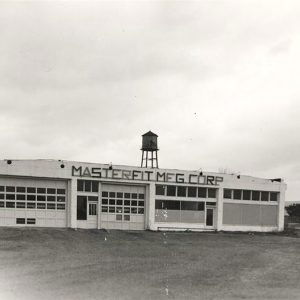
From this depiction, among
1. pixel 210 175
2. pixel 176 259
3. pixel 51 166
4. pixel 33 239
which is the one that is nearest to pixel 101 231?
pixel 51 166

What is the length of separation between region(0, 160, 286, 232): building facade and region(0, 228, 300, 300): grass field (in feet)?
14.8

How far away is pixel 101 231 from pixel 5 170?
6.48 meters

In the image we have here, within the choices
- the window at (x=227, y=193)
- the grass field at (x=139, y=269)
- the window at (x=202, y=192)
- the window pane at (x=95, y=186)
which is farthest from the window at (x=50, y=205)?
the window at (x=227, y=193)

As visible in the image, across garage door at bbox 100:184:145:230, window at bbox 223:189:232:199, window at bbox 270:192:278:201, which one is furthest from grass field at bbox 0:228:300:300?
window at bbox 270:192:278:201

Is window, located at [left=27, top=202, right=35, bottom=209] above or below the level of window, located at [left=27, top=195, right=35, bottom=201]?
below

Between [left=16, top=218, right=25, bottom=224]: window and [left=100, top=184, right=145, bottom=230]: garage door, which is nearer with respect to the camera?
[left=16, top=218, right=25, bottom=224]: window

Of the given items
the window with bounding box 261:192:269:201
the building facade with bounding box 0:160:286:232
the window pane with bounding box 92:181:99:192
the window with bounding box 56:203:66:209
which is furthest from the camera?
the window with bounding box 261:192:269:201

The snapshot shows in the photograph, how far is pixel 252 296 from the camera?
11.2 meters

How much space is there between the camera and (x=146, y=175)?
31.9 meters

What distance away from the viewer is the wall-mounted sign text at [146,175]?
3003 cm

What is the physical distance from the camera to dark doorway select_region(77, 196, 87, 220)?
98.0 ft

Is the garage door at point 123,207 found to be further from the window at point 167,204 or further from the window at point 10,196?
the window at point 10,196

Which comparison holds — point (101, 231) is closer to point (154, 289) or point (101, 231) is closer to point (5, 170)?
point (5, 170)

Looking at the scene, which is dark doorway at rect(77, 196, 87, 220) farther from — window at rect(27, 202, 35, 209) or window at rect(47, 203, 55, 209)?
window at rect(27, 202, 35, 209)
